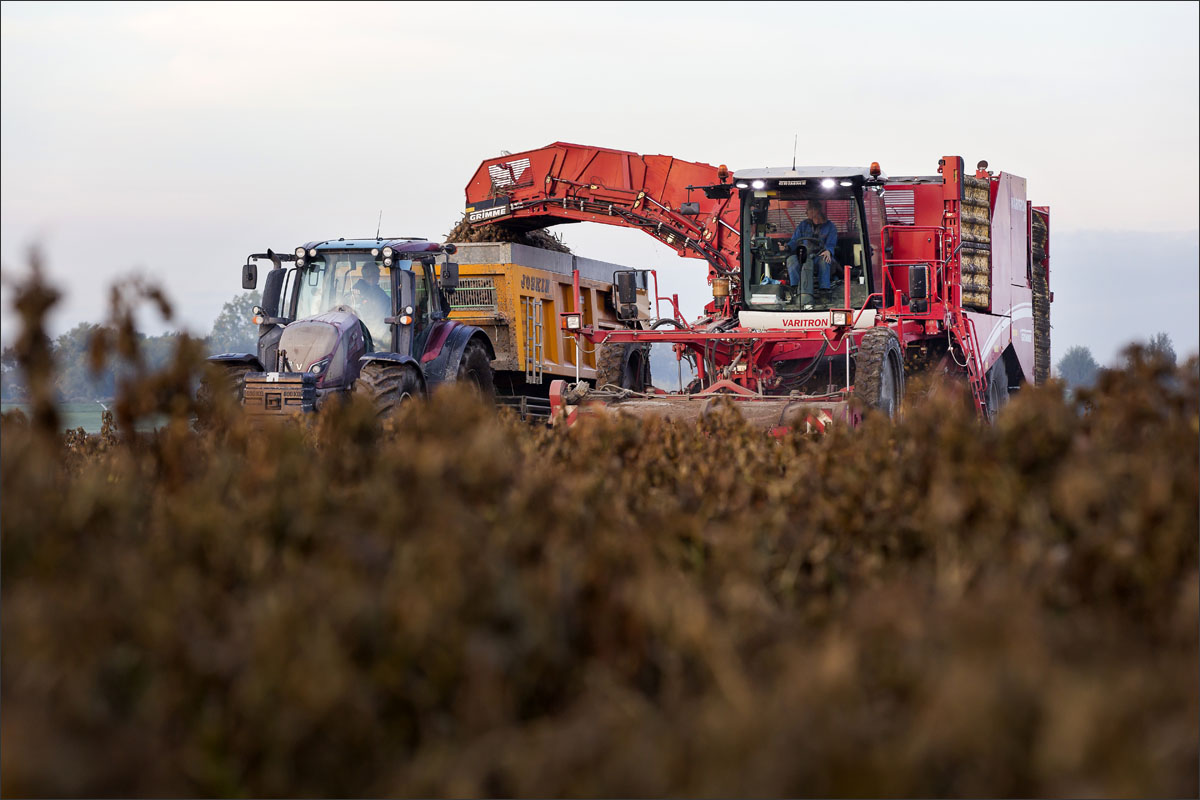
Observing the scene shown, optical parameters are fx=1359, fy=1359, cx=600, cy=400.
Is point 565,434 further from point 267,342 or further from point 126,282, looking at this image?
point 267,342

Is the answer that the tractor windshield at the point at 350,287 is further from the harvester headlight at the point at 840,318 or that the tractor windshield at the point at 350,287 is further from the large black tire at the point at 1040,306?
the large black tire at the point at 1040,306

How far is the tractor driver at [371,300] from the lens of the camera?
47.0 feet

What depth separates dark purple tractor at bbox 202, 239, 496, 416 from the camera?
13.4m

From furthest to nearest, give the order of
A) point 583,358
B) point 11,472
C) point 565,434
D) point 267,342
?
point 583,358 < point 267,342 < point 565,434 < point 11,472

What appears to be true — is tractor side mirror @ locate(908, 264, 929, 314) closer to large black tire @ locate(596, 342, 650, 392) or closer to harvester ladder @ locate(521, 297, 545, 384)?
large black tire @ locate(596, 342, 650, 392)

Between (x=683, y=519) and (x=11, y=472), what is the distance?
2058 millimetres

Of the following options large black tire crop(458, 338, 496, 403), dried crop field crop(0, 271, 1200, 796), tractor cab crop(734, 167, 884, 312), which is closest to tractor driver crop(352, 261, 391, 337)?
large black tire crop(458, 338, 496, 403)

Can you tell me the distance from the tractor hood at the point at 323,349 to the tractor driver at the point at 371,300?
2.00 feet

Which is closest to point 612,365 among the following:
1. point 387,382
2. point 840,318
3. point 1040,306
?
point 840,318

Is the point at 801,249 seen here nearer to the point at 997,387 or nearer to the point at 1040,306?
the point at 997,387

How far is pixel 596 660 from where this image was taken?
3.23m

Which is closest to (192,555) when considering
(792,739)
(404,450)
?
(404,450)

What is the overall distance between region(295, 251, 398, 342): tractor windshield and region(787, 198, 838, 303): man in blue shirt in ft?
14.5

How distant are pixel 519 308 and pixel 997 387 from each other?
687cm
